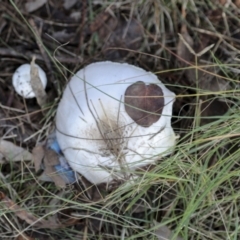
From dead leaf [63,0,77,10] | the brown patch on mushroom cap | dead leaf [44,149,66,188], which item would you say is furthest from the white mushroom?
dead leaf [63,0,77,10]

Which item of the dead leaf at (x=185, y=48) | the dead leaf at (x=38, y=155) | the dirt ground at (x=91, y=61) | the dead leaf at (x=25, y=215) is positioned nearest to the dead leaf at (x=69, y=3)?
the dirt ground at (x=91, y=61)

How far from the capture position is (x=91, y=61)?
178 centimetres

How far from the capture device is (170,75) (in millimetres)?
1774

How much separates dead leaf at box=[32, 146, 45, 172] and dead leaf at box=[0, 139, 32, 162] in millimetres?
47

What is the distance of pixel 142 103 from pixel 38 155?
472 millimetres

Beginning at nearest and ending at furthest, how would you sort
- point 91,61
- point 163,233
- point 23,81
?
point 163,233 → point 23,81 → point 91,61

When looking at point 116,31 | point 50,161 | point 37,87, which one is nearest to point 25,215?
point 50,161

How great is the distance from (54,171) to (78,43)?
0.52 metres

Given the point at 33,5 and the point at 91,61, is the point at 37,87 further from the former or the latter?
the point at 33,5

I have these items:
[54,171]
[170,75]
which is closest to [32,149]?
[54,171]

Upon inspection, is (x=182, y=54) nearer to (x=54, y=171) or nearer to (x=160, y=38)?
(x=160, y=38)

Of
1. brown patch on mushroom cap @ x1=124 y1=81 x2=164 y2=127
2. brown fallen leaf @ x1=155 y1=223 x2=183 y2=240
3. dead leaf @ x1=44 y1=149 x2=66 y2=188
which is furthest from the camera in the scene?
dead leaf @ x1=44 y1=149 x2=66 y2=188

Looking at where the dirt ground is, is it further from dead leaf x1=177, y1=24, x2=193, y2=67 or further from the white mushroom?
the white mushroom

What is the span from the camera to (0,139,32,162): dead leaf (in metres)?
1.71
